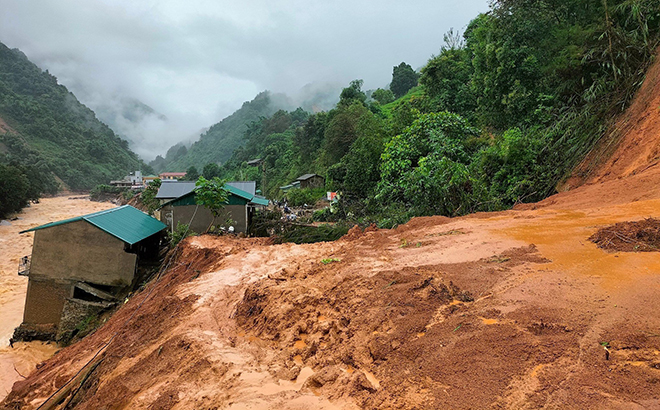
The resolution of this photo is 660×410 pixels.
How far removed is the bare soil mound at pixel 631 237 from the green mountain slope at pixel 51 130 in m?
83.2

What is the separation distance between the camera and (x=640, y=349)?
93.1 inches

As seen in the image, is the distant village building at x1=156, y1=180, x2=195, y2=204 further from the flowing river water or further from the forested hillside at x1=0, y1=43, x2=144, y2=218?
the forested hillside at x1=0, y1=43, x2=144, y2=218

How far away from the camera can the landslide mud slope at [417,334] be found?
2.42 meters

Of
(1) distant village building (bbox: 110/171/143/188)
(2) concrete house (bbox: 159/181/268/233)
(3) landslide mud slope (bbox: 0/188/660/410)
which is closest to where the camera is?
(3) landslide mud slope (bbox: 0/188/660/410)

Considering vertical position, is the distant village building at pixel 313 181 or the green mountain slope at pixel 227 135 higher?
the green mountain slope at pixel 227 135

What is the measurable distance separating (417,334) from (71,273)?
11.9m

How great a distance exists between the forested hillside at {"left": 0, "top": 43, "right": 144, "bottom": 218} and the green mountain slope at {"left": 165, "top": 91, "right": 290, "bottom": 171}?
2135 cm

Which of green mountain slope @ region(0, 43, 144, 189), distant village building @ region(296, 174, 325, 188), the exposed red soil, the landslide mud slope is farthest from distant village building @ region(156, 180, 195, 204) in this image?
green mountain slope @ region(0, 43, 144, 189)

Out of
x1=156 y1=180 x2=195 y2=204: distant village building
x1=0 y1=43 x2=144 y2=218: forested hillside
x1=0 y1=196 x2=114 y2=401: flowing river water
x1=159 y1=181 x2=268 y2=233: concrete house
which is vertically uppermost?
x1=0 y1=43 x2=144 y2=218: forested hillside

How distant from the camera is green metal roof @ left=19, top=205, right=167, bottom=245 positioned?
34.4 feet

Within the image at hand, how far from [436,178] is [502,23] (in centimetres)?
800

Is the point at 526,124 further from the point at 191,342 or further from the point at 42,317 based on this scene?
the point at 42,317

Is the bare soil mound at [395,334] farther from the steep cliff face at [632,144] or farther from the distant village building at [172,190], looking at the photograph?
the distant village building at [172,190]

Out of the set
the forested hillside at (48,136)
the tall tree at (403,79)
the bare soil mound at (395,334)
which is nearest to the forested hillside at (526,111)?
the bare soil mound at (395,334)
